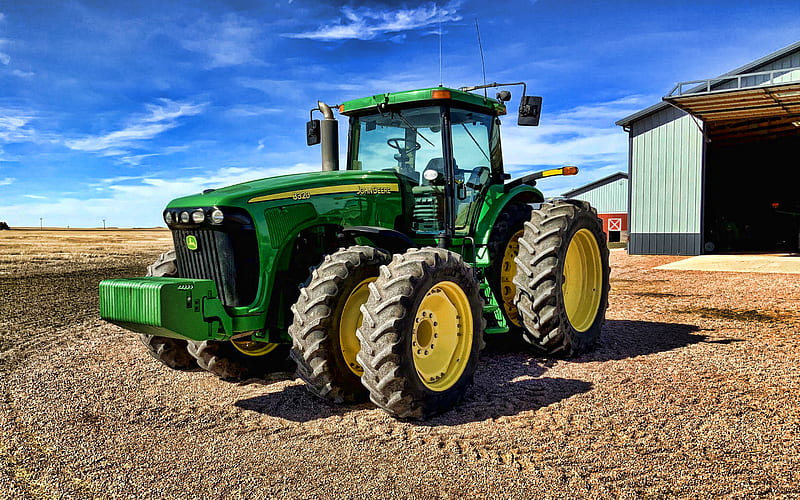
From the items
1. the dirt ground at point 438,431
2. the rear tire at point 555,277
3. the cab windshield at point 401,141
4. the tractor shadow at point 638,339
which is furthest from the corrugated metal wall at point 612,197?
the cab windshield at point 401,141

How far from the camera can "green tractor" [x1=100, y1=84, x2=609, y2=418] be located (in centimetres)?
416

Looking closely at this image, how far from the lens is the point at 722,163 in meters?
24.9

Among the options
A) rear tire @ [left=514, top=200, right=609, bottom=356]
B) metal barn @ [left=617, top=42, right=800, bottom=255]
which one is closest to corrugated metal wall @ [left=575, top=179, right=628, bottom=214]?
metal barn @ [left=617, top=42, right=800, bottom=255]

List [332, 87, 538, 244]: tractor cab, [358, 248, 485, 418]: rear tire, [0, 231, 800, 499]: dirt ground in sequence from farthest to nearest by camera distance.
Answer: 1. [332, 87, 538, 244]: tractor cab
2. [358, 248, 485, 418]: rear tire
3. [0, 231, 800, 499]: dirt ground

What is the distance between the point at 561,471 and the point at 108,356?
17.0ft

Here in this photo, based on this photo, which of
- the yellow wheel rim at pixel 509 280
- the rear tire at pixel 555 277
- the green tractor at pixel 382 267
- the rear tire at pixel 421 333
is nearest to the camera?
the rear tire at pixel 421 333

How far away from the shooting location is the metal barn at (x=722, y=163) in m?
17.0

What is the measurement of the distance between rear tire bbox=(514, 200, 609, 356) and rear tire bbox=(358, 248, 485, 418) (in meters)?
0.97

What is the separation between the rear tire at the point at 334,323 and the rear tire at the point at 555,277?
1.66 metres

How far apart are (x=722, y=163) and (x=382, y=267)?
24840 mm

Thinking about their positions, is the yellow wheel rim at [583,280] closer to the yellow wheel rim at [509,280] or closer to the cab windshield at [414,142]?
the yellow wheel rim at [509,280]

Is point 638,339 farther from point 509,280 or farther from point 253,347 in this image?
point 253,347

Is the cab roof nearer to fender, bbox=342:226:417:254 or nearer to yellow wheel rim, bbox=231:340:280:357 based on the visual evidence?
fender, bbox=342:226:417:254

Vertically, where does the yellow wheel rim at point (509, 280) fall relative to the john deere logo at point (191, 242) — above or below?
below
